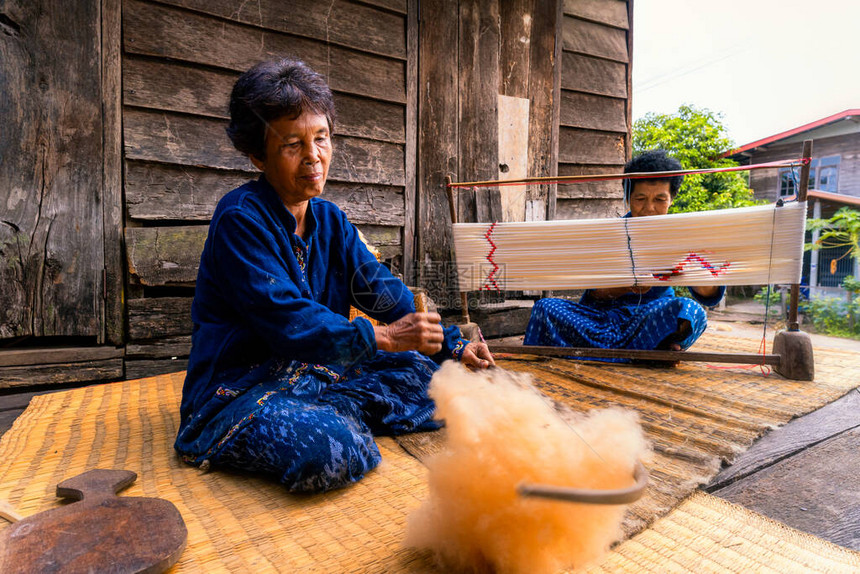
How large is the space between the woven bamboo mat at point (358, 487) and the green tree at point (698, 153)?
11415 millimetres

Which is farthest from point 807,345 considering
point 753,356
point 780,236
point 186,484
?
point 186,484

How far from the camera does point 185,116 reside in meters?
2.86

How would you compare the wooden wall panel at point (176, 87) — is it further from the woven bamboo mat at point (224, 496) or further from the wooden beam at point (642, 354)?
the wooden beam at point (642, 354)

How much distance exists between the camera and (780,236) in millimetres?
2781

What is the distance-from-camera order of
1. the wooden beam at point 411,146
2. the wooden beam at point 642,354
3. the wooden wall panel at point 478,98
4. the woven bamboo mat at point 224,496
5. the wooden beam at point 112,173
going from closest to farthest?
the woven bamboo mat at point 224,496, the wooden beam at point 112,173, the wooden beam at point 642,354, the wooden beam at point 411,146, the wooden wall panel at point 478,98

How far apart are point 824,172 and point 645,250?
1528 cm

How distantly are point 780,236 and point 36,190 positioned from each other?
4.05 metres

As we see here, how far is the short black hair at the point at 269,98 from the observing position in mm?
1557

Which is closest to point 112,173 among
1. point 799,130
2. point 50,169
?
point 50,169

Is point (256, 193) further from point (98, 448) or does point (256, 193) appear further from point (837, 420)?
point (837, 420)

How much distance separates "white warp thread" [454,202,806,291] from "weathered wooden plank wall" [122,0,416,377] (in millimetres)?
1250

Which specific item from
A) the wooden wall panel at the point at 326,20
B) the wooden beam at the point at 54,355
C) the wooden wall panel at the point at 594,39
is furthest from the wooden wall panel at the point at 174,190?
Answer: the wooden wall panel at the point at 594,39

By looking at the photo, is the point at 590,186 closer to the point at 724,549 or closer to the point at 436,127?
the point at 436,127

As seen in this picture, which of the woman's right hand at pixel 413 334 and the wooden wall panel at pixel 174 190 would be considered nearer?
the woman's right hand at pixel 413 334
